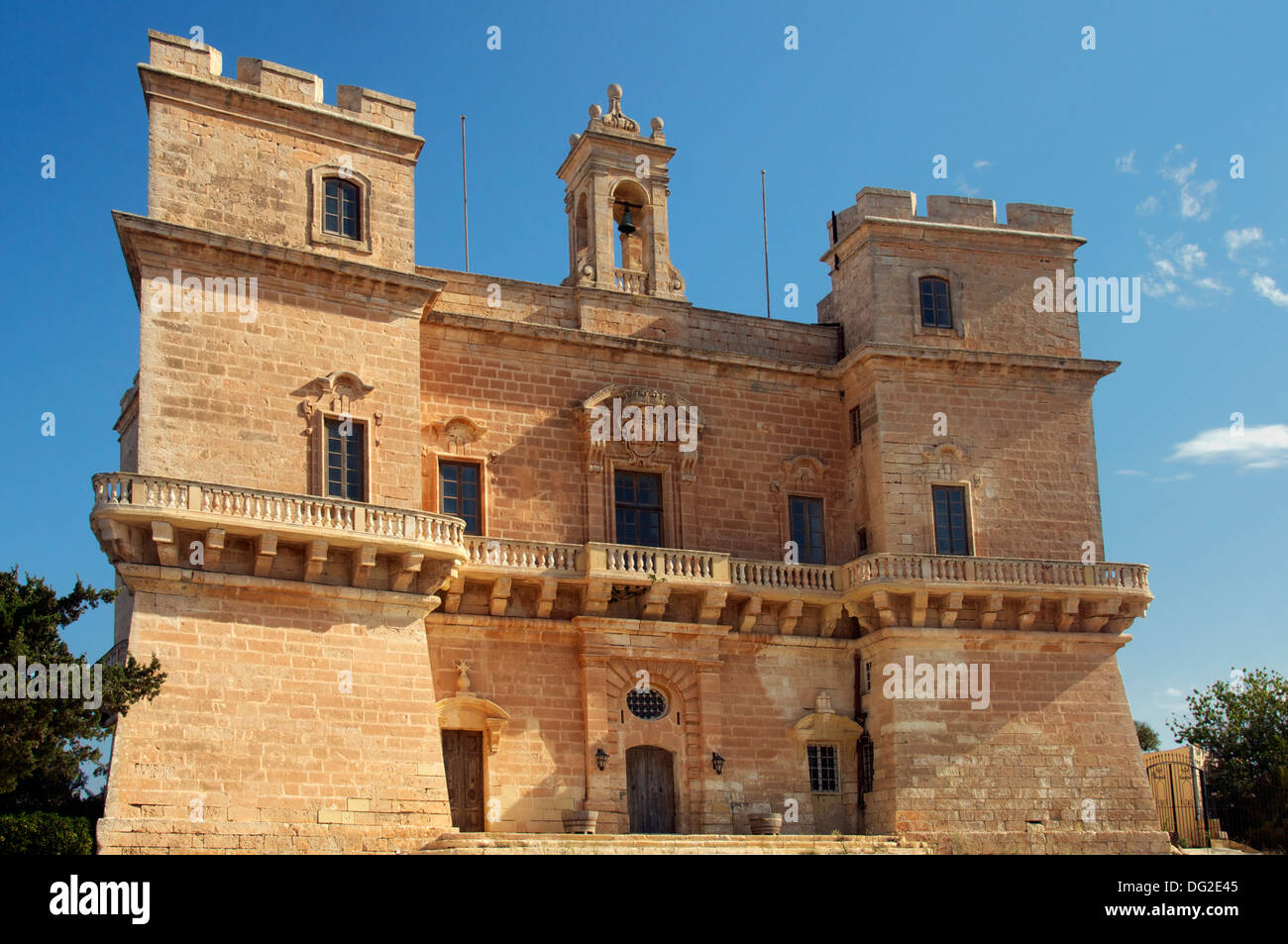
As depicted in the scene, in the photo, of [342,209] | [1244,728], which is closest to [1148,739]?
[1244,728]

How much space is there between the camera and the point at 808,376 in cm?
3041

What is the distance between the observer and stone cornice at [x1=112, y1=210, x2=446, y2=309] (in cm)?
2391

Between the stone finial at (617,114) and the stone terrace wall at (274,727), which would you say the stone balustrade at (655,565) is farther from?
the stone finial at (617,114)

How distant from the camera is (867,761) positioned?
2833cm

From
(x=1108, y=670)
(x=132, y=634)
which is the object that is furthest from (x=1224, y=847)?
(x=132, y=634)

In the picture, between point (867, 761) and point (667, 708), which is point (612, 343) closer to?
point (667, 708)

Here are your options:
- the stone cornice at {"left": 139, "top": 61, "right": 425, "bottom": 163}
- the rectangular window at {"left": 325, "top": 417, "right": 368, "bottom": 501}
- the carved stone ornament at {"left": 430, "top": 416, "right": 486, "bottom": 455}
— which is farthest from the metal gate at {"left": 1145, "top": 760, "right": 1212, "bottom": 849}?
the stone cornice at {"left": 139, "top": 61, "right": 425, "bottom": 163}

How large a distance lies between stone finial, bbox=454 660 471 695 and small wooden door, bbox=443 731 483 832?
2.42 feet

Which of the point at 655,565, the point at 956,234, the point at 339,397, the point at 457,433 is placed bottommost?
the point at 655,565

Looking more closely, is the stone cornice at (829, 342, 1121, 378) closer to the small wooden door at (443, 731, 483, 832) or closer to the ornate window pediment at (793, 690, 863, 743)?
the ornate window pediment at (793, 690, 863, 743)

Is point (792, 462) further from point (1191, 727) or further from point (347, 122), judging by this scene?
point (1191, 727)

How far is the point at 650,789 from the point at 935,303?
11.4 metres
